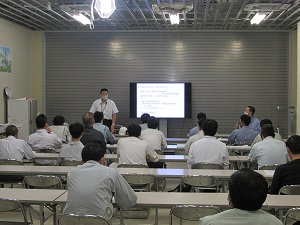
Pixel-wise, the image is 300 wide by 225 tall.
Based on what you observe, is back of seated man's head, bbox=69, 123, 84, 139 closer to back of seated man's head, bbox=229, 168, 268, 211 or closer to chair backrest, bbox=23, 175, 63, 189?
chair backrest, bbox=23, 175, 63, 189

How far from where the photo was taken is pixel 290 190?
4070 mm

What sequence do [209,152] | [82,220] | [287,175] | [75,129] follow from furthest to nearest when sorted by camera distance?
[75,129] < [209,152] < [287,175] < [82,220]

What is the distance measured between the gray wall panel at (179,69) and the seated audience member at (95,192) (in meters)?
9.47

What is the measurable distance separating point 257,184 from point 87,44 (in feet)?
37.7

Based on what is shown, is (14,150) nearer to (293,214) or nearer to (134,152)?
(134,152)

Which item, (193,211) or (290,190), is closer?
A: (193,211)

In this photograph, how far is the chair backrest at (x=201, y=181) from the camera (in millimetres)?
4660

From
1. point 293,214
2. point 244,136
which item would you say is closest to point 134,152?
point 293,214

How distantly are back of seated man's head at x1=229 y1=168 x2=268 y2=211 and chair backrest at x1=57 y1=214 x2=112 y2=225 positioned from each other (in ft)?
3.85

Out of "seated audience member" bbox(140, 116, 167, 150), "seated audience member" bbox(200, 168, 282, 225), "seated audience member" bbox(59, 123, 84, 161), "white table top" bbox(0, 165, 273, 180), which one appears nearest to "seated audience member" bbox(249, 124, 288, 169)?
"white table top" bbox(0, 165, 273, 180)

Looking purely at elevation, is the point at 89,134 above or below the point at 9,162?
above

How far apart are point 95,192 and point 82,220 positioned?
0.39 metres

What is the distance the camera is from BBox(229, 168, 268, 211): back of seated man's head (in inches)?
90.0

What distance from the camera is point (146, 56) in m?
13.1
